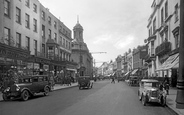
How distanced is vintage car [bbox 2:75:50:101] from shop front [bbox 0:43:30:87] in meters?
3.04

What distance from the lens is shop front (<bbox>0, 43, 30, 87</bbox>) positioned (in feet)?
63.5

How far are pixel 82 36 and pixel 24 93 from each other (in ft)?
226

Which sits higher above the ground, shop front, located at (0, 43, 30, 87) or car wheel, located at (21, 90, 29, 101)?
shop front, located at (0, 43, 30, 87)

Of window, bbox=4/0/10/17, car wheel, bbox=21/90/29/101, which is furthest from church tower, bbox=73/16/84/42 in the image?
car wheel, bbox=21/90/29/101

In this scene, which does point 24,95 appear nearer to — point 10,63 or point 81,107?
point 81,107

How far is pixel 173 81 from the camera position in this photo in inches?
948

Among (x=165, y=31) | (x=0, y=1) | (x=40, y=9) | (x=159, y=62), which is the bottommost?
(x=159, y=62)

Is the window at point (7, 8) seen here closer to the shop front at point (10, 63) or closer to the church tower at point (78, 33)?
the shop front at point (10, 63)

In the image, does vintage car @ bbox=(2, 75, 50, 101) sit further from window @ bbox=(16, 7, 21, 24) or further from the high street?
window @ bbox=(16, 7, 21, 24)

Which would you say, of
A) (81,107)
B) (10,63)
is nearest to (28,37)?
(10,63)

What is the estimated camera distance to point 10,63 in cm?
2050

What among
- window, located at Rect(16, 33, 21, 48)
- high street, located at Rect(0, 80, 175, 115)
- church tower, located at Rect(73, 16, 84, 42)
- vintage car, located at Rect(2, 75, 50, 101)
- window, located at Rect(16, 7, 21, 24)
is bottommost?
high street, located at Rect(0, 80, 175, 115)

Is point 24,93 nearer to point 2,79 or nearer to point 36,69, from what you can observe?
point 2,79

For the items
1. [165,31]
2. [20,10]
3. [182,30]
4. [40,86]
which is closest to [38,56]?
[20,10]
